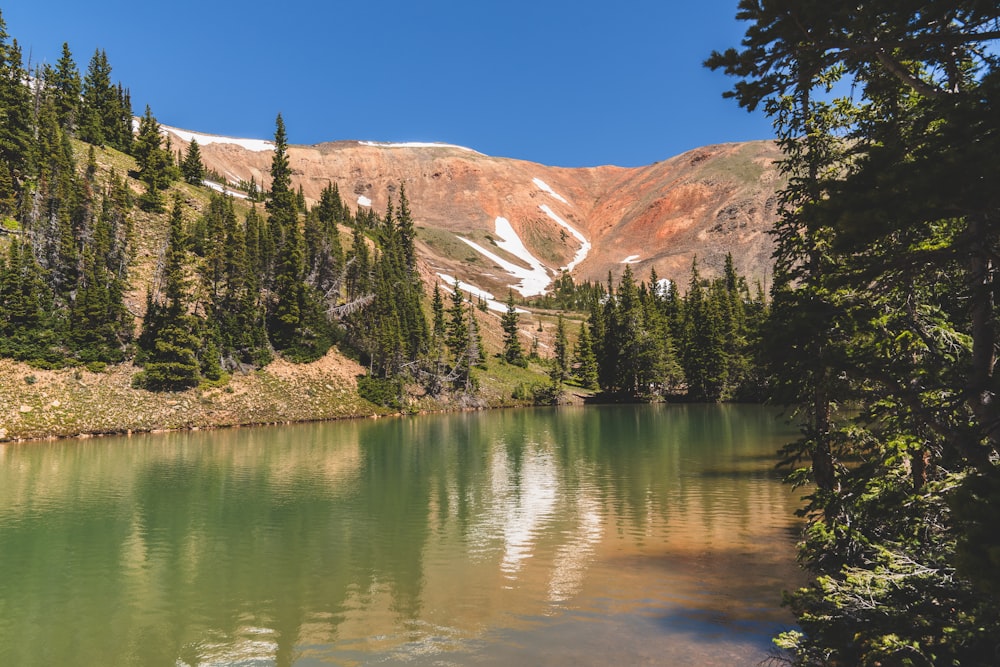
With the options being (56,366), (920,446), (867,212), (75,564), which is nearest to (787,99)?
(920,446)

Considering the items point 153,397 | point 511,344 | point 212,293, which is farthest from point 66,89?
point 511,344

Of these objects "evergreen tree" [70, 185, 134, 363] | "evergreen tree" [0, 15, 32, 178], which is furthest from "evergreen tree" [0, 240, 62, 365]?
"evergreen tree" [0, 15, 32, 178]

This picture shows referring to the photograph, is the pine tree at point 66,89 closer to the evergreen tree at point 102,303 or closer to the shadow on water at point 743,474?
the evergreen tree at point 102,303

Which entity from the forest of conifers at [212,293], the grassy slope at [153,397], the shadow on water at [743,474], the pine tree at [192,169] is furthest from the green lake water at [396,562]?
the pine tree at [192,169]

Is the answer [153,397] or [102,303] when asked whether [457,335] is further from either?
[102,303]

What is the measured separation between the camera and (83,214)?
71.0 meters

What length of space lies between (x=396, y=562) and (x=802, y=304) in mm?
13280

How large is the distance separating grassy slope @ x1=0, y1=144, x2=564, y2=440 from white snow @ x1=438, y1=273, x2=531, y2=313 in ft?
208

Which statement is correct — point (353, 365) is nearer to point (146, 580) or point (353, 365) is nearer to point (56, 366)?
point (56, 366)

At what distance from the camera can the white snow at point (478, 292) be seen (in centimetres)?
15654

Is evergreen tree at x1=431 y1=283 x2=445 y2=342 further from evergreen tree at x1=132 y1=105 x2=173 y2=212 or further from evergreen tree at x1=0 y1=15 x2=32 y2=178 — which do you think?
evergreen tree at x1=0 y1=15 x2=32 y2=178

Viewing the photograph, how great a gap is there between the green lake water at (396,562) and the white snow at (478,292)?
4596 inches

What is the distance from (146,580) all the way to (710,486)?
69.5 ft

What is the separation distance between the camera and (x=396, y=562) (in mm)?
16875
